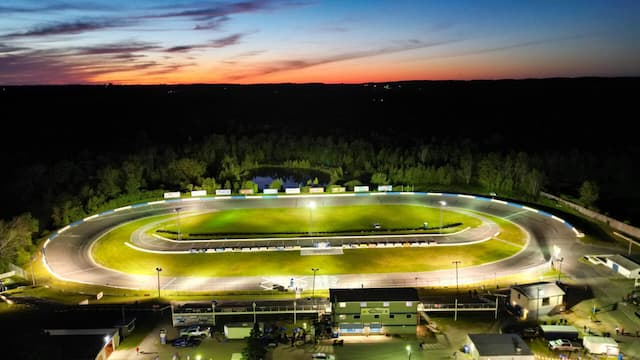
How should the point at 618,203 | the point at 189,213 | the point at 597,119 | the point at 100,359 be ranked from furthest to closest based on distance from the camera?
the point at 597,119 → the point at 618,203 → the point at 189,213 → the point at 100,359

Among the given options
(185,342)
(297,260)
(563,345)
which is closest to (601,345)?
(563,345)

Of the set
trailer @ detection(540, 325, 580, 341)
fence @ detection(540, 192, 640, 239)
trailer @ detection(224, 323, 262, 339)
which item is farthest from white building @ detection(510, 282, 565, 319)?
fence @ detection(540, 192, 640, 239)

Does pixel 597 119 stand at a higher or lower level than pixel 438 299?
higher

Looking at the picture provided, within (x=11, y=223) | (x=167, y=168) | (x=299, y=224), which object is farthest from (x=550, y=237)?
(x=167, y=168)

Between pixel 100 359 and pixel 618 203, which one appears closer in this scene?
pixel 100 359

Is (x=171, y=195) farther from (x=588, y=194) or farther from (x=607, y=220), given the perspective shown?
(x=607, y=220)

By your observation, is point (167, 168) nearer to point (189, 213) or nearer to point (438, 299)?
point (189, 213)
